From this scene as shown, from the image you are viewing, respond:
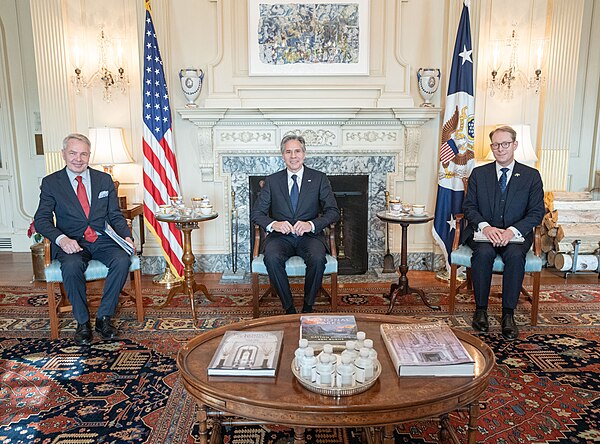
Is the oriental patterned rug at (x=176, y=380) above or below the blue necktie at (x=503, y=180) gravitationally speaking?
below

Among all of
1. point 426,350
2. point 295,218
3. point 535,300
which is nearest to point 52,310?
point 295,218

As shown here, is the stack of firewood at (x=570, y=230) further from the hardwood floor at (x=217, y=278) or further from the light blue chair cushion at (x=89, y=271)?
the light blue chair cushion at (x=89, y=271)

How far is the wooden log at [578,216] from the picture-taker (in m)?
4.96

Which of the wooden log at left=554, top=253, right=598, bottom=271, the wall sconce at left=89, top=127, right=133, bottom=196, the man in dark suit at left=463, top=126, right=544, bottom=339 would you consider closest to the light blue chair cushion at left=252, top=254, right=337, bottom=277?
the man in dark suit at left=463, top=126, right=544, bottom=339

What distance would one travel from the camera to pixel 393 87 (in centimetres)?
482

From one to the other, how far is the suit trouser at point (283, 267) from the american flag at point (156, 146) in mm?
1380

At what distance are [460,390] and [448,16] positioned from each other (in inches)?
160

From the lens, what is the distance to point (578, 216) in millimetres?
4969

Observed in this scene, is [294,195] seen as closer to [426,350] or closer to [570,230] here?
[426,350]

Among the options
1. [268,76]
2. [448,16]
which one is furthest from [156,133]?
[448,16]

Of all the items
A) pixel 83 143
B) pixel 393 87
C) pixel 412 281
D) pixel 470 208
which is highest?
pixel 393 87

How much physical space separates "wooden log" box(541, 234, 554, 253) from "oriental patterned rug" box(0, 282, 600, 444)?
3.25 ft

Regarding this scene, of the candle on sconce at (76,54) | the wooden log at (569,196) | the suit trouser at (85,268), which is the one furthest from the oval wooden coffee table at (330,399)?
the candle on sconce at (76,54)

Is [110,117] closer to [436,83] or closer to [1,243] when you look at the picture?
[1,243]
